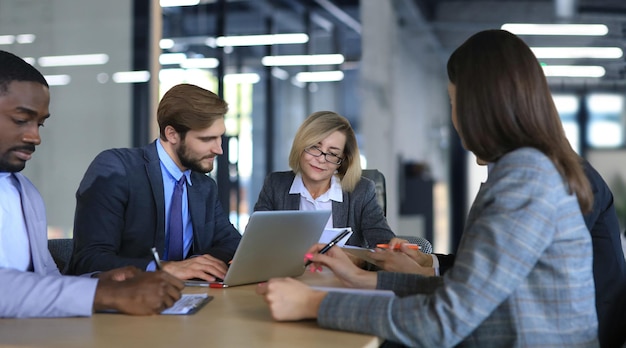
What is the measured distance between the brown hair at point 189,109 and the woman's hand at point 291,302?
4.23ft

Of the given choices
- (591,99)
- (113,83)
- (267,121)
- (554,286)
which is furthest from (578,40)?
(554,286)

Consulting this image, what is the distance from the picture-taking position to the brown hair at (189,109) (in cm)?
281

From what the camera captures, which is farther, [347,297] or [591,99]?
[591,99]

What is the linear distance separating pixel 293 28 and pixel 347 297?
8.90 metres

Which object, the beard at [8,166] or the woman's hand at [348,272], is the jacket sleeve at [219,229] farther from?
the beard at [8,166]

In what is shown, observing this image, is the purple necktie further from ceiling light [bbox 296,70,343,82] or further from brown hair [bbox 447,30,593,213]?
ceiling light [bbox 296,70,343,82]

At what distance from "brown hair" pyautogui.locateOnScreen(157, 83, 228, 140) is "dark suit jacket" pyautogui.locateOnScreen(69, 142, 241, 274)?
0.14 metres

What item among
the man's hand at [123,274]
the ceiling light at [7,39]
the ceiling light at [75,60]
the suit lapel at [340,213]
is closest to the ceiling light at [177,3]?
the ceiling light at [75,60]

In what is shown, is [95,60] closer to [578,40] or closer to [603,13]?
[603,13]

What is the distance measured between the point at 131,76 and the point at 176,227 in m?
2.96

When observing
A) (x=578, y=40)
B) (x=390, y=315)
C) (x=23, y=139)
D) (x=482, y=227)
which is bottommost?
(x=390, y=315)

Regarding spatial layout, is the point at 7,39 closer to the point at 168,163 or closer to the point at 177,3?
the point at 177,3

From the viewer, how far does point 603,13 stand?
906 centimetres

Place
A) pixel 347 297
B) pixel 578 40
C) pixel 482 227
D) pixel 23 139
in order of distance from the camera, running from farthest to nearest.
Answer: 1. pixel 578 40
2. pixel 23 139
3. pixel 347 297
4. pixel 482 227
